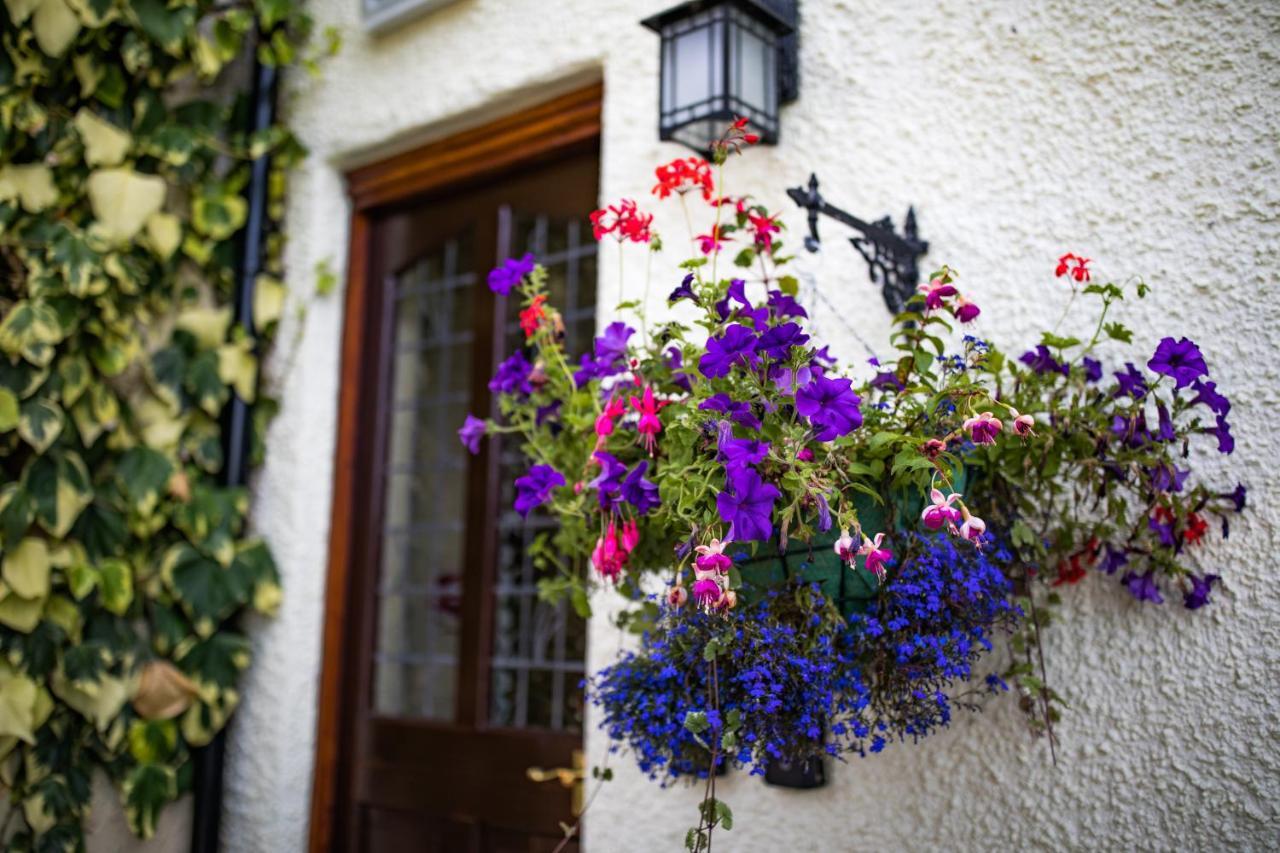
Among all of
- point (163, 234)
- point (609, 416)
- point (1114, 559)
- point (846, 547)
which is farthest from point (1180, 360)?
point (163, 234)

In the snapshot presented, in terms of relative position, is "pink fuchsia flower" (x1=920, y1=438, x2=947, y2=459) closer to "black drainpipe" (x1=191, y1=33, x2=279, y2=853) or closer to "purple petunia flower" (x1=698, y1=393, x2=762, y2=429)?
"purple petunia flower" (x1=698, y1=393, x2=762, y2=429)

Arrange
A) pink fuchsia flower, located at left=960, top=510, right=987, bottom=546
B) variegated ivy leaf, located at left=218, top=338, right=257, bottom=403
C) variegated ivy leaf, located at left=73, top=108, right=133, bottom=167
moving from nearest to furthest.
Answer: pink fuchsia flower, located at left=960, top=510, right=987, bottom=546
variegated ivy leaf, located at left=73, top=108, right=133, bottom=167
variegated ivy leaf, located at left=218, top=338, right=257, bottom=403

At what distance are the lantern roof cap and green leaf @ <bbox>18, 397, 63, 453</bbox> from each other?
1.71 meters

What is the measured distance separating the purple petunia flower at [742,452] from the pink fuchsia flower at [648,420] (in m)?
0.17

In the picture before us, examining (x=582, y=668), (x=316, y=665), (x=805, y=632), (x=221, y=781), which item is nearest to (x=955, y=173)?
(x=805, y=632)

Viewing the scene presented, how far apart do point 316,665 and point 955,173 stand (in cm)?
203

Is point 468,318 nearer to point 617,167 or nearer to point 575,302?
point 575,302

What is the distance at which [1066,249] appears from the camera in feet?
5.69

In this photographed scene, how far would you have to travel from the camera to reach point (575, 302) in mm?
2564

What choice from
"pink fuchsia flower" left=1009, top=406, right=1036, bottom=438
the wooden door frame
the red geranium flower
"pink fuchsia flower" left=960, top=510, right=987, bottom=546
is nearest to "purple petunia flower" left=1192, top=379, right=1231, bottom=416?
the red geranium flower

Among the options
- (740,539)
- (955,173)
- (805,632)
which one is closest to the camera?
(740,539)

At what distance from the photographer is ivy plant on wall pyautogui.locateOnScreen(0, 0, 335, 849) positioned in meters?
2.53

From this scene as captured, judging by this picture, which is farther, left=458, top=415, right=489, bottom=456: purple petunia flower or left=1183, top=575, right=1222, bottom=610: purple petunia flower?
left=458, top=415, right=489, bottom=456: purple petunia flower

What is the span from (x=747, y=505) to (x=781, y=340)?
0.71ft
